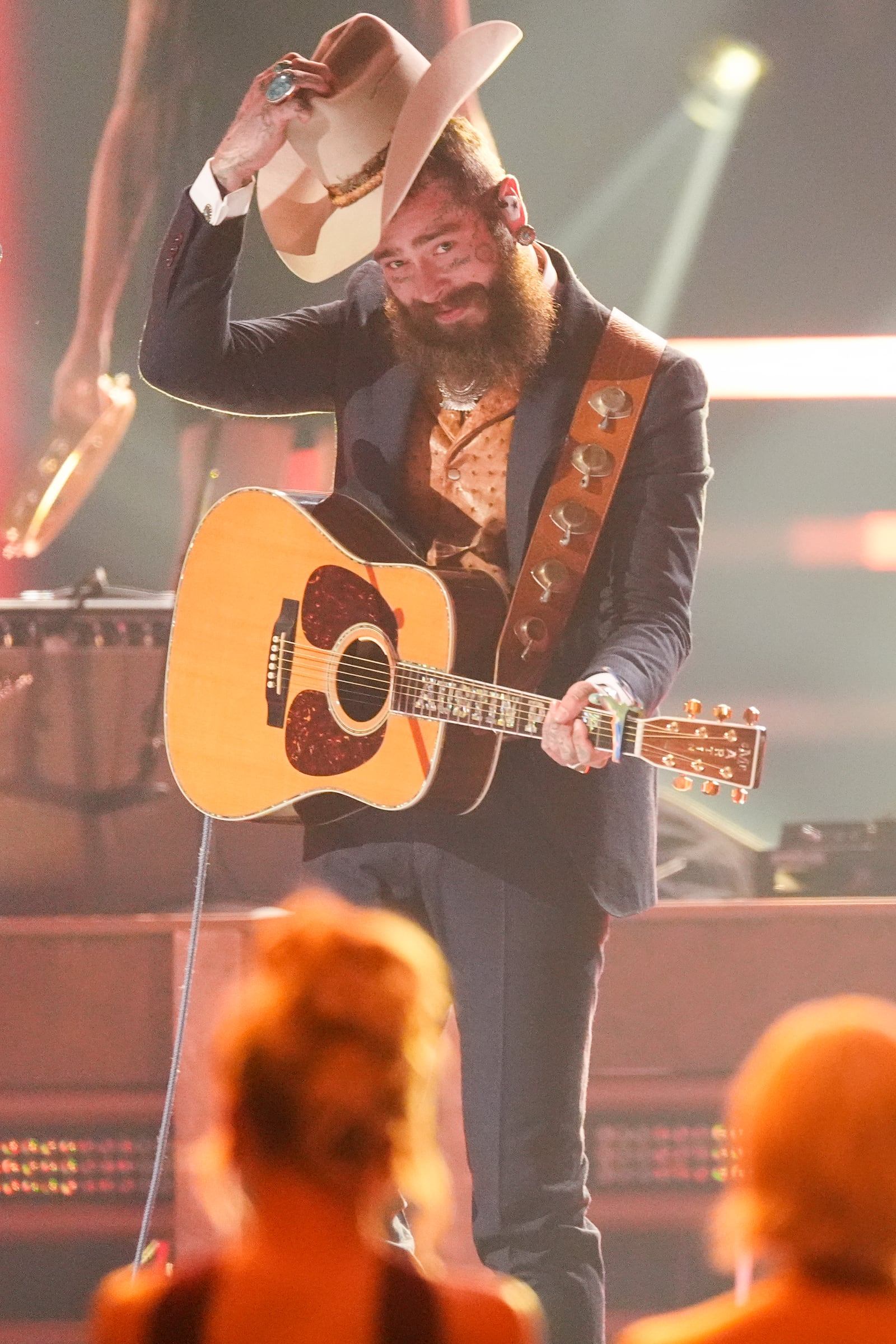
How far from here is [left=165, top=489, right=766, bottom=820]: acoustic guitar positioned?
2.73 m

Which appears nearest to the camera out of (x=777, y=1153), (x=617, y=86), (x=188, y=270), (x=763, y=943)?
(x=777, y=1153)

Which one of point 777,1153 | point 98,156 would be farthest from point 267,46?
point 777,1153

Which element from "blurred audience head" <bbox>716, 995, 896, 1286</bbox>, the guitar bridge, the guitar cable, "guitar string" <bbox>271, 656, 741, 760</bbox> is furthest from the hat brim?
"blurred audience head" <bbox>716, 995, 896, 1286</bbox>

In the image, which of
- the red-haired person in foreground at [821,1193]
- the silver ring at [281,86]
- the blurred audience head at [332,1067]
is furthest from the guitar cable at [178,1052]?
the red-haired person in foreground at [821,1193]

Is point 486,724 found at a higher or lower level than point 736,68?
lower

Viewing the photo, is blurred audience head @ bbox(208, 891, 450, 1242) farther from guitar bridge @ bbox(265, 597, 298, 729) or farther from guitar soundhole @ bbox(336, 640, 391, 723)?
guitar bridge @ bbox(265, 597, 298, 729)

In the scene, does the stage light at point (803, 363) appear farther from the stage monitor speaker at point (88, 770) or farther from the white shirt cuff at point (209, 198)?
the white shirt cuff at point (209, 198)

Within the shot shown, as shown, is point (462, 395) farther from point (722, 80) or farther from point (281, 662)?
point (722, 80)

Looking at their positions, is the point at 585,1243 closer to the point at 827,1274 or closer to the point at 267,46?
the point at 827,1274

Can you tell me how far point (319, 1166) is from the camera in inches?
52.6

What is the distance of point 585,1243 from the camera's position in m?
2.68

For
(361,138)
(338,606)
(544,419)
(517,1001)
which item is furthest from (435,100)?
(517,1001)

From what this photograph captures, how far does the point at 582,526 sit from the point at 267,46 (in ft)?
8.52

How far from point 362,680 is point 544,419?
1.95 ft
